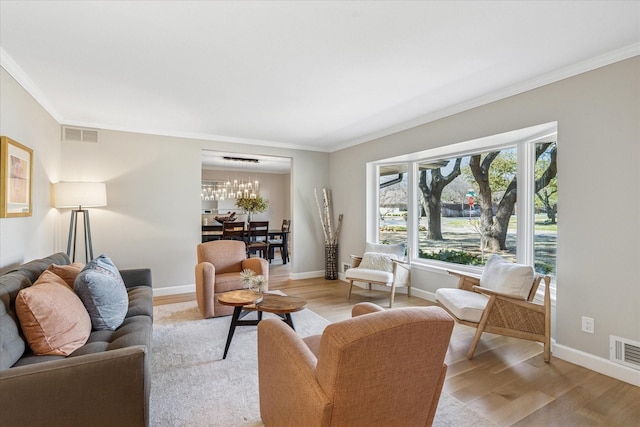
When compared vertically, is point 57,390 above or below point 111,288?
below

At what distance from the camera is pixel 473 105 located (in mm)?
3504

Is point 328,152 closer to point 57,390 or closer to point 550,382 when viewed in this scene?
point 550,382

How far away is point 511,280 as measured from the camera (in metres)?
2.83

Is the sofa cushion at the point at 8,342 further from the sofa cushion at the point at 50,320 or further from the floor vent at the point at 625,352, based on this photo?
the floor vent at the point at 625,352

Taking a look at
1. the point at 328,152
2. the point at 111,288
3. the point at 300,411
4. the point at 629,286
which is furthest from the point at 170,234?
the point at 629,286

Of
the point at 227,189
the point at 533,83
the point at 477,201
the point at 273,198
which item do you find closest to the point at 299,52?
the point at 533,83

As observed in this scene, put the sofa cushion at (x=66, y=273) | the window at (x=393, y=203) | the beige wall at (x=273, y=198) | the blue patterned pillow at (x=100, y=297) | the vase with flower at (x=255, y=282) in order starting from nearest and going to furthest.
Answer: the blue patterned pillow at (x=100, y=297), the sofa cushion at (x=66, y=273), the vase with flower at (x=255, y=282), the window at (x=393, y=203), the beige wall at (x=273, y=198)

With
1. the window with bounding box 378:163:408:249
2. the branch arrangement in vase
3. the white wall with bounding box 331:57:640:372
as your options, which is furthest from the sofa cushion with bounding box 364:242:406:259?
the white wall with bounding box 331:57:640:372

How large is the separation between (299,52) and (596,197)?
261cm

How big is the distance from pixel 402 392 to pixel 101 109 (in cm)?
428

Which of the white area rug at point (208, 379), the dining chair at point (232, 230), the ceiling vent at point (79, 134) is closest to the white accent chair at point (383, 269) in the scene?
the white area rug at point (208, 379)

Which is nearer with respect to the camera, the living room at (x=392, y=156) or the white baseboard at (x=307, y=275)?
the living room at (x=392, y=156)

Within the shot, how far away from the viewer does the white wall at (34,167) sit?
2582mm

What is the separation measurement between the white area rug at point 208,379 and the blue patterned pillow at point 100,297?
0.55 meters
